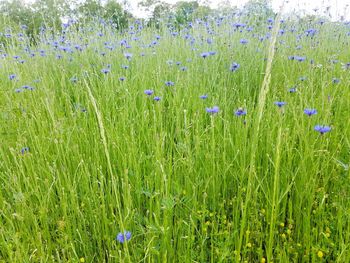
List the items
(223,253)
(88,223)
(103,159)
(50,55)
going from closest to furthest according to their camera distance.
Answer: (223,253) → (88,223) → (103,159) → (50,55)

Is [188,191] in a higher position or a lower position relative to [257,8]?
lower

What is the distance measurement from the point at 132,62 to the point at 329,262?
2.82 meters

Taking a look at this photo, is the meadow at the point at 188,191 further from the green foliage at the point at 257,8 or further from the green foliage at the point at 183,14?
the green foliage at the point at 183,14

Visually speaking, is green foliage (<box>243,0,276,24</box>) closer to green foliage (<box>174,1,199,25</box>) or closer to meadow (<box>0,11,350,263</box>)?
green foliage (<box>174,1,199,25</box>)

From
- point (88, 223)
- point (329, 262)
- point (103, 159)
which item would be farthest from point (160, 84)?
point (329, 262)

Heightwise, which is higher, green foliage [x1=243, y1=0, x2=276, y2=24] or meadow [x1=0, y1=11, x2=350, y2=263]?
green foliage [x1=243, y1=0, x2=276, y2=24]

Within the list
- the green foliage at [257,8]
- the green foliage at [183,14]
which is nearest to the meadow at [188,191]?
the green foliage at [257,8]

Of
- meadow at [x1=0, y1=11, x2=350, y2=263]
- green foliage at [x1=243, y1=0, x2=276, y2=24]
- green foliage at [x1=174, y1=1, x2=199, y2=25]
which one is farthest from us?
green foliage at [x1=174, y1=1, x2=199, y2=25]

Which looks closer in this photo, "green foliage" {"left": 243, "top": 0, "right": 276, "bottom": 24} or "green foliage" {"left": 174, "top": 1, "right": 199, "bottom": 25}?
"green foliage" {"left": 243, "top": 0, "right": 276, "bottom": 24}

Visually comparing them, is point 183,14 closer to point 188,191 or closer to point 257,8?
point 257,8

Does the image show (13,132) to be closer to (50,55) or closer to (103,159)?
(103,159)

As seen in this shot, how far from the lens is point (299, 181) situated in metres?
1.47

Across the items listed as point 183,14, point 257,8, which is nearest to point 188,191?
point 257,8

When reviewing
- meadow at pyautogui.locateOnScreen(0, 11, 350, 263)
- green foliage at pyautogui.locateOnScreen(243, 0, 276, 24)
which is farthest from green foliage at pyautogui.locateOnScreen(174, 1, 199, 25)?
meadow at pyautogui.locateOnScreen(0, 11, 350, 263)
